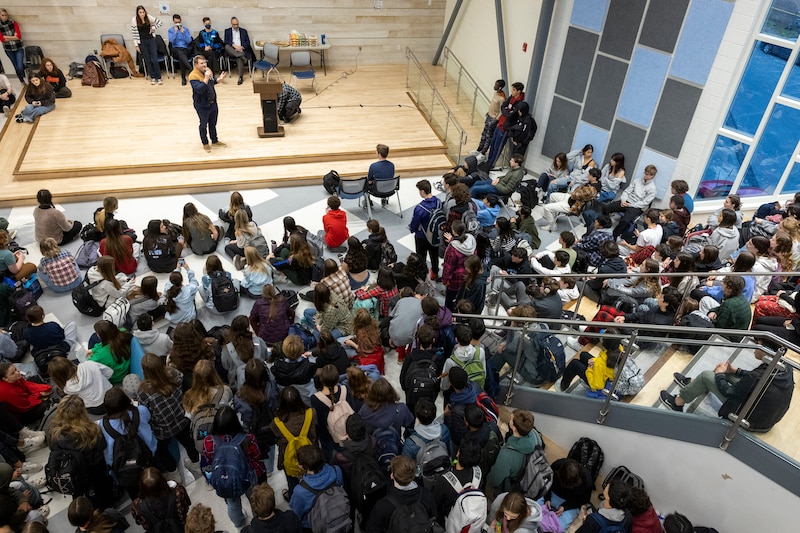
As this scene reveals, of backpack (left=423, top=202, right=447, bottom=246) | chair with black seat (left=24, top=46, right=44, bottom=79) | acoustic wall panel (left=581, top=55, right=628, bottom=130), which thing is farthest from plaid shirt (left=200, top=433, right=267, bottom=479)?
chair with black seat (left=24, top=46, right=44, bottom=79)

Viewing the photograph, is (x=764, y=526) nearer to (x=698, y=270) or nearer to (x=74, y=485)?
(x=698, y=270)

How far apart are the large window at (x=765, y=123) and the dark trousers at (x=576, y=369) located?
5290 mm

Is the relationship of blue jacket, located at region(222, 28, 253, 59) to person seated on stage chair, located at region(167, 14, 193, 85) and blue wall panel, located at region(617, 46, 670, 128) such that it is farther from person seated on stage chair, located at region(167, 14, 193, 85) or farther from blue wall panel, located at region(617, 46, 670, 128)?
blue wall panel, located at region(617, 46, 670, 128)

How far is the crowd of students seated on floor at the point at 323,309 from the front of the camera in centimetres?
469

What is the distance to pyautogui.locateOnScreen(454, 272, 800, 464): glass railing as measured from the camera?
410cm

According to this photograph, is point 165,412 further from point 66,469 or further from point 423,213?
point 423,213

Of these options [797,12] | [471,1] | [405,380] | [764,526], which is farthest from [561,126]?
[764,526]

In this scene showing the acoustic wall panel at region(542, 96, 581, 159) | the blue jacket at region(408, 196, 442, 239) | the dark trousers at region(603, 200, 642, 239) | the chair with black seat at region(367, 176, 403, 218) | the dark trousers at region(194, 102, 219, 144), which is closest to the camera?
the blue jacket at region(408, 196, 442, 239)

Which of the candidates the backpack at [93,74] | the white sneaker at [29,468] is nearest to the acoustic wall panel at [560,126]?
the white sneaker at [29,468]

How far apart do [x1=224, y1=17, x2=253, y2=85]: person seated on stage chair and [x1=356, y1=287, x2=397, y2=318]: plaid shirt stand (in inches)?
342

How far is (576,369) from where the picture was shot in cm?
512

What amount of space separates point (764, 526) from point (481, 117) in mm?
9446

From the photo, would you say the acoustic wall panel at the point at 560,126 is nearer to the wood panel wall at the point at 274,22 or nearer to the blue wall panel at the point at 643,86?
the blue wall panel at the point at 643,86

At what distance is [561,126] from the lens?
10500 millimetres
